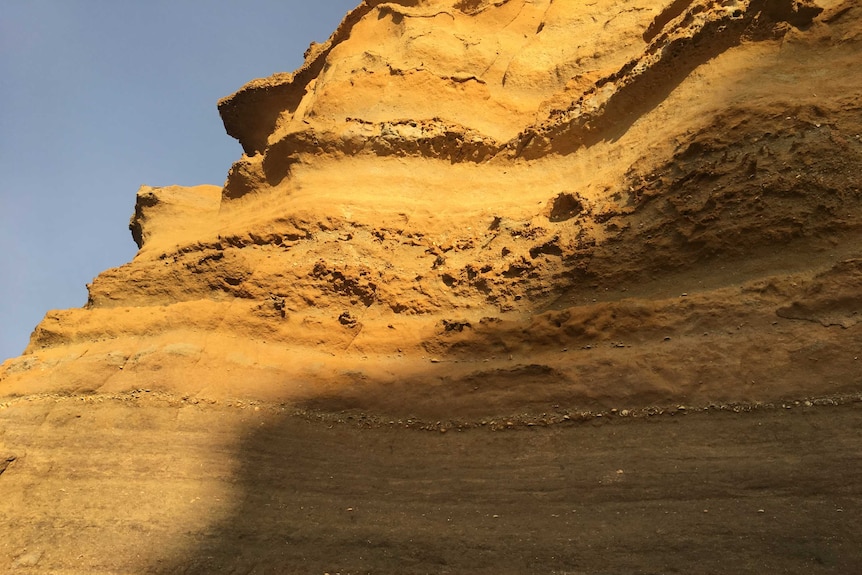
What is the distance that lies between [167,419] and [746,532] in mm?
5906

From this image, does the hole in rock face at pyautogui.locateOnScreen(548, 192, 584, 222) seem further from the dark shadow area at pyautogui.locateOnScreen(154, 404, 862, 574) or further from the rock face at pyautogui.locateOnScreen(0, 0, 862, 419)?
the dark shadow area at pyautogui.locateOnScreen(154, 404, 862, 574)

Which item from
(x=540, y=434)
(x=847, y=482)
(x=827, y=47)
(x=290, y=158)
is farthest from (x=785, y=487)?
(x=290, y=158)

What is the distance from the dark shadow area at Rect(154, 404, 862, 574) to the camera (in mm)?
4246

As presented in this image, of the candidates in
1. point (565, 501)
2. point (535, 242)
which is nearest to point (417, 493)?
point (565, 501)

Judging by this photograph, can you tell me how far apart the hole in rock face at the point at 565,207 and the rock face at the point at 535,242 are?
28 mm

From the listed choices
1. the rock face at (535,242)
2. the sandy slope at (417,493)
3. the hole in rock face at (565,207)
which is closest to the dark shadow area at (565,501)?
the sandy slope at (417,493)

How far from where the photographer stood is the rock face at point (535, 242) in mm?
6008

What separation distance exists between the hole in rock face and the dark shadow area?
3.38m

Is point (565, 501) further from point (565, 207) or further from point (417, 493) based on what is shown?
point (565, 207)

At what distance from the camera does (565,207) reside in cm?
828

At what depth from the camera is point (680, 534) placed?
4.38 metres

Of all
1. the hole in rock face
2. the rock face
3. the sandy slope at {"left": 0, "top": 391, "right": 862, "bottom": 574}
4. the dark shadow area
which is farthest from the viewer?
the hole in rock face

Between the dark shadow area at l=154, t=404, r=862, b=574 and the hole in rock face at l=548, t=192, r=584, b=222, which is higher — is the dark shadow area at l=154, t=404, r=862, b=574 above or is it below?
below

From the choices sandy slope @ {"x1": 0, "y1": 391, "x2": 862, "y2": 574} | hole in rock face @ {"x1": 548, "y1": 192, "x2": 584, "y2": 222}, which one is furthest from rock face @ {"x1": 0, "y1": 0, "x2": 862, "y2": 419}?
sandy slope @ {"x1": 0, "y1": 391, "x2": 862, "y2": 574}
